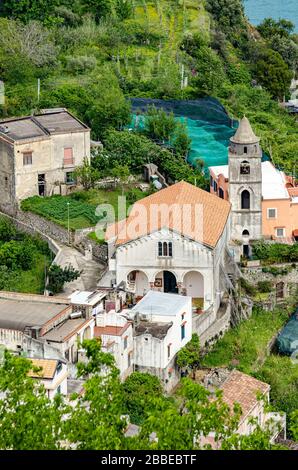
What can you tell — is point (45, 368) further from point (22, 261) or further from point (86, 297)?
point (22, 261)

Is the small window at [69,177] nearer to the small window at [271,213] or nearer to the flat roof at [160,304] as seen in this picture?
the small window at [271,213]

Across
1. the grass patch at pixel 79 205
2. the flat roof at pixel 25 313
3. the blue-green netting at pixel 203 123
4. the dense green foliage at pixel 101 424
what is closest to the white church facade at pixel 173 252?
the grass patch at pixel 79 205

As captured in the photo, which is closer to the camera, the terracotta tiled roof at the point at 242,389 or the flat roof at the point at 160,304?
the terracotta tiled roof at the point at 242,389

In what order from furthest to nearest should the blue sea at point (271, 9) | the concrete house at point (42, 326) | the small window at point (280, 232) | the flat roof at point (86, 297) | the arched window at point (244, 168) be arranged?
the blue sea at point (271, 9), the small window at point (280, 232), the arched window at point (244, 168), the flat roof at point (86, 297), the concrete house at point (42, 326)

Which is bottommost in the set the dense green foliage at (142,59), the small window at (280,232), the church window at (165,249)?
the church window at (165,249)

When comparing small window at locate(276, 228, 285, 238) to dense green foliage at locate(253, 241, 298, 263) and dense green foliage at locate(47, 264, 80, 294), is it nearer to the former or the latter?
dense green foliage at locate(253, 241, 298, 263)
